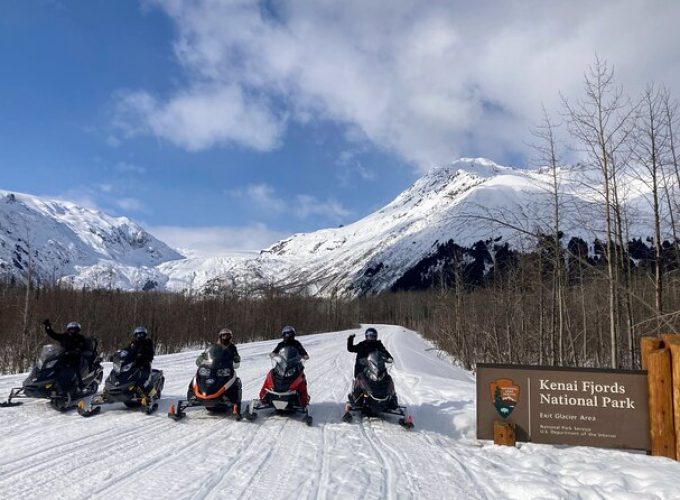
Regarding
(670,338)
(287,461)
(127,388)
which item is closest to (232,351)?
(127,388)

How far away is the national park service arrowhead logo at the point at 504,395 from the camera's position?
859 centimetres

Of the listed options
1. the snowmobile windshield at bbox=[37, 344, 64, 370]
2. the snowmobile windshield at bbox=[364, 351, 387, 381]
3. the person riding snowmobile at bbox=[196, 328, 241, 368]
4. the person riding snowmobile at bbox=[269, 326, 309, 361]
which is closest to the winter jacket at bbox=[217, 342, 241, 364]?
the person riding snowmobile at bbox=[196, 328, 241, 368]

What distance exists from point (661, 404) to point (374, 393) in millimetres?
4745

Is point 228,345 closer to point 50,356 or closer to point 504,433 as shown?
point 50,356

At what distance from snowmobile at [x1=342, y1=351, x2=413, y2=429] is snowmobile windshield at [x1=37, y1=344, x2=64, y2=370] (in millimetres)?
5649

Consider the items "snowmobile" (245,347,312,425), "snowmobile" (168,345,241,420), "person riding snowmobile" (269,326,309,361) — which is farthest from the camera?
"person riding snowmobile" (269,326,309,361)

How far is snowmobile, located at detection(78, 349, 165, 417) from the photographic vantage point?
31.3 feet

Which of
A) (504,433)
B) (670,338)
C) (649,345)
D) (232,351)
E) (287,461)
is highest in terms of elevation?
(670,338)

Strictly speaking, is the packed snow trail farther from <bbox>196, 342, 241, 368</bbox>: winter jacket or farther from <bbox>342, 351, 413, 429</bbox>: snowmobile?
<bbox>196, 342, 241, 368</bbox>: winter jacket

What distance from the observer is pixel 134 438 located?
7.71 metres

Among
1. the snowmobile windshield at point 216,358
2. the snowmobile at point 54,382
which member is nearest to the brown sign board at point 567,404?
the snowmobile windshield at point 216,358

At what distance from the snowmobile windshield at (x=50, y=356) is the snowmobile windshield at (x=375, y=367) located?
6000 mm

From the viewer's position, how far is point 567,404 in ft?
27.3

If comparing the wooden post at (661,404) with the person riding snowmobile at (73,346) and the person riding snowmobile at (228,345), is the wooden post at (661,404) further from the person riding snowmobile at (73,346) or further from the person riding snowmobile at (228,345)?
the person riding snowmobile at (73,346)
